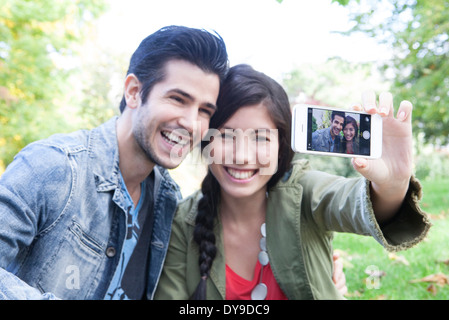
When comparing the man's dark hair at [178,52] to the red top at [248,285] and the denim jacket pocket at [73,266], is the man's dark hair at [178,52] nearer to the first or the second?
the denim jacket pocket at [73,266]

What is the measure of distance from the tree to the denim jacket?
475 centimetres

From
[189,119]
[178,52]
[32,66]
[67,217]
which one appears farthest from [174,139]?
[32,66]

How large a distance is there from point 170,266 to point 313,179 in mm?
928

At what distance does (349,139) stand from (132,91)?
1.24 meters

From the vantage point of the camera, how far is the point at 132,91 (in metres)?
2.14

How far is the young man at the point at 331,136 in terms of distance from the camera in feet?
4.94

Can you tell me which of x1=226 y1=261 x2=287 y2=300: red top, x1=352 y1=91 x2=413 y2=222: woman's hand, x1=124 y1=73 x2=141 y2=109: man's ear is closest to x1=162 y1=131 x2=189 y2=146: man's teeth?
x1=124 y1=73 x2=141 y2=109: man's ear

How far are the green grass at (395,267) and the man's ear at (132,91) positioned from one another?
184cm

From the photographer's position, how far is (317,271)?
6.34ft

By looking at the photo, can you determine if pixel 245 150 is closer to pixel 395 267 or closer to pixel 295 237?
pixel 295 237

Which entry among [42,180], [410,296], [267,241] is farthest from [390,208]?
[42,180]

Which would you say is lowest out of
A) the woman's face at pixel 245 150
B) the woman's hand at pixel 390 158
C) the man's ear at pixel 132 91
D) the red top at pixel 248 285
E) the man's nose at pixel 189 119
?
the red top at pixel 248 285

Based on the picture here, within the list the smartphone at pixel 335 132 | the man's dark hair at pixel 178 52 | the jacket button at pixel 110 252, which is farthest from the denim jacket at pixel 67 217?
the smartphone at pixel 335 132

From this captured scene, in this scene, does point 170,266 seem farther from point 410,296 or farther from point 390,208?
point 410,296
